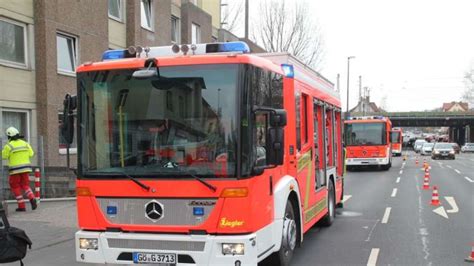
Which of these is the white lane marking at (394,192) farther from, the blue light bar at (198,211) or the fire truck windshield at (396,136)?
the fire truck windshield at (396,136)

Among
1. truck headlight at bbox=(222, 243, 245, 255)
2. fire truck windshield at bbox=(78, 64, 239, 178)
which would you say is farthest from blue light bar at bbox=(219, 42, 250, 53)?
truck headlight at bbox=(222, 243, 245, 255)

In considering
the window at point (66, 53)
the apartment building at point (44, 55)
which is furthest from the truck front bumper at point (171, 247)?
the window at point (66, 53)

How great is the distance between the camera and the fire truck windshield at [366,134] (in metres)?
26.3

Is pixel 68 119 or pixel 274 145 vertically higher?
pixel 68 119

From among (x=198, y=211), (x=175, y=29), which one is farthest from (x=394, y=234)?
(x=175, y=29)

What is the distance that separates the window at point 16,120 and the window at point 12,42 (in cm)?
144

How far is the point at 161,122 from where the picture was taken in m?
5.31

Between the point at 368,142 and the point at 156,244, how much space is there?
22.6 metres

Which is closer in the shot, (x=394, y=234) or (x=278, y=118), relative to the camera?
(x=278, y=118)

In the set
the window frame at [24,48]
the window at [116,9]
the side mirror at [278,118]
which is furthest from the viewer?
the window at [116,9]

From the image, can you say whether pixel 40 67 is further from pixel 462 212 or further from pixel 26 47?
pixel 462 212

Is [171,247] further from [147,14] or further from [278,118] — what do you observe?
[147,14]

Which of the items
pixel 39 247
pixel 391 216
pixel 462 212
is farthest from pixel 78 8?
pixel 462 212

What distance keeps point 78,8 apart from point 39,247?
36.0 ft
